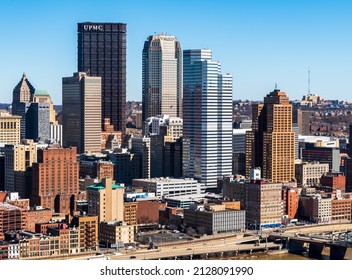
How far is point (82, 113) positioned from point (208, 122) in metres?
6.11

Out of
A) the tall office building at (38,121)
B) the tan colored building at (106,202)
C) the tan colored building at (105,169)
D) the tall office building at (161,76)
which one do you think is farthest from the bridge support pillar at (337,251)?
the tall office building at (161,76)

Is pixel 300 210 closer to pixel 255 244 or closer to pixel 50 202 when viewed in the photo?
pixel 255 244

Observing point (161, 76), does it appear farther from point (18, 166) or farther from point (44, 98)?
point (18, 166)

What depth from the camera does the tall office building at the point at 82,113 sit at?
2058cm

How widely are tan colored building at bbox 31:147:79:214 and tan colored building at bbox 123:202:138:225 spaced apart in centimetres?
145

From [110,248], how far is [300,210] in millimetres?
4614

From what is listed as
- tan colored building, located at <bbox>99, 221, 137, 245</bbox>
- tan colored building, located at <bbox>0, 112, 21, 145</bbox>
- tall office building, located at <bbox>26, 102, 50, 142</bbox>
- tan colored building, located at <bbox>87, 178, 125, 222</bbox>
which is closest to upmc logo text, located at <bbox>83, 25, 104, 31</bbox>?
tall office building, located at <bbox>26, 102, 50, 142</bbox>

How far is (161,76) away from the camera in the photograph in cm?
2506

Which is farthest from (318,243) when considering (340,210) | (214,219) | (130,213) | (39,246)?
(39,246)

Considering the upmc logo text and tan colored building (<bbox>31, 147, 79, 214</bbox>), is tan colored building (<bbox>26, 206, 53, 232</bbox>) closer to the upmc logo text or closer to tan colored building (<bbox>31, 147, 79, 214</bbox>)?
tan colored building (<bbox>31, 147, 79, 214</bbox>)

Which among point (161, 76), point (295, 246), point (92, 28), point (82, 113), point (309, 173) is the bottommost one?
point (295, 246)

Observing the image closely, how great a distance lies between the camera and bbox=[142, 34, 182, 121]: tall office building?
24734 mm

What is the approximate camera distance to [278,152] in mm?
14867
